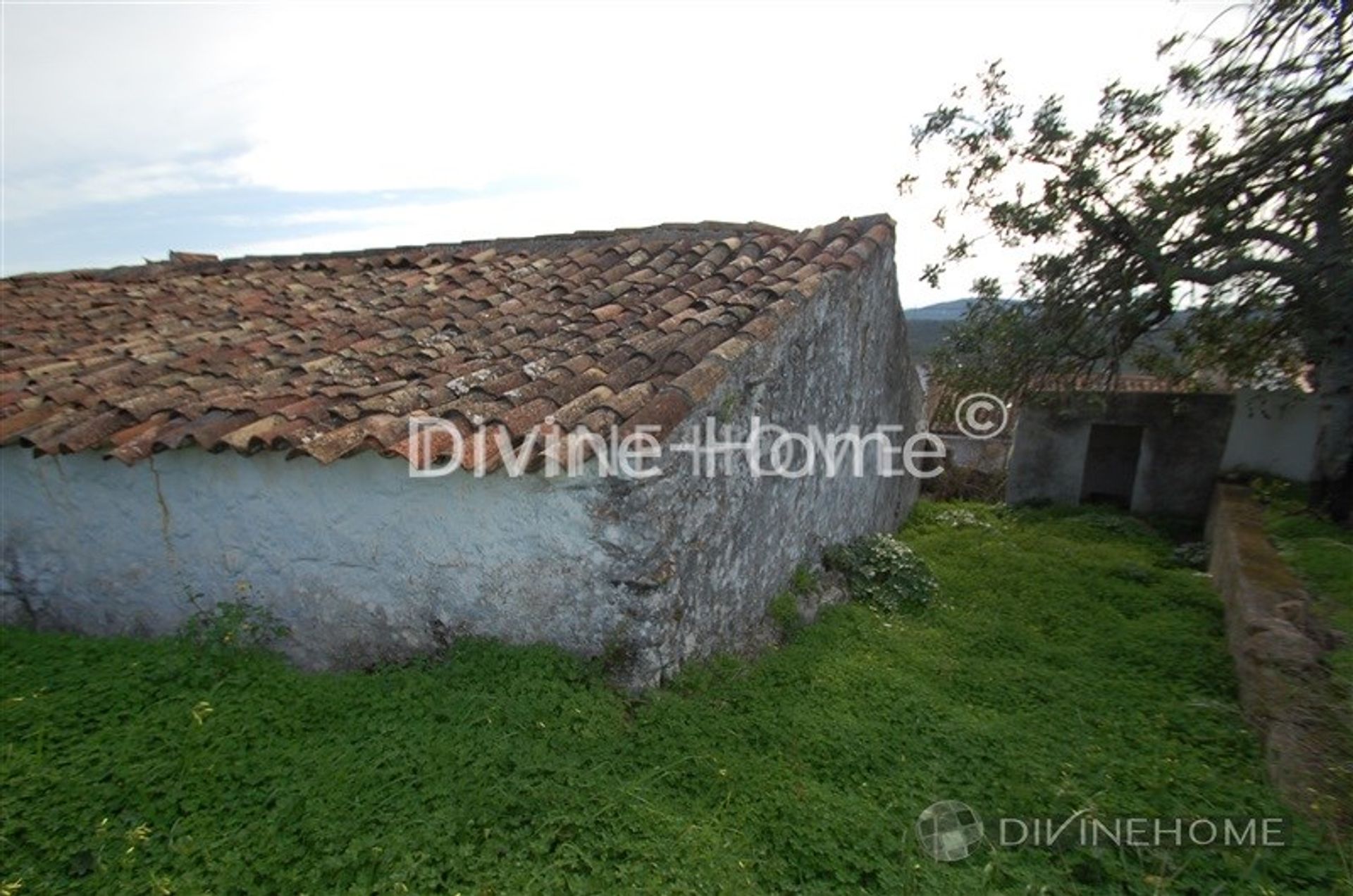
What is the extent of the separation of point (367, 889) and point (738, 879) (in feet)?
4.90

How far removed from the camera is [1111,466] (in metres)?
11.4

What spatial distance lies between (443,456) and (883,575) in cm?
449

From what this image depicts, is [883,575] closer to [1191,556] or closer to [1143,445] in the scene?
[1191,556]

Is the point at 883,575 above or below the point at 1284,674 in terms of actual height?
below

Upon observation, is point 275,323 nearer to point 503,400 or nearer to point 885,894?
point 503,400

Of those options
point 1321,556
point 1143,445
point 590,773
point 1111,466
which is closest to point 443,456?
point 590,773

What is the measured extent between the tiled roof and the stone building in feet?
0.09

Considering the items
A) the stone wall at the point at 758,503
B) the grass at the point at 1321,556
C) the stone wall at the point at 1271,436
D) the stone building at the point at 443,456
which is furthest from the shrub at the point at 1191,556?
the stone building at the point at 443,456

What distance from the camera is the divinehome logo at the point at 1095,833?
315 centimetres

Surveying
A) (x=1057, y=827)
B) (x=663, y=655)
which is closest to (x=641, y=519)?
(x=663, y=655)

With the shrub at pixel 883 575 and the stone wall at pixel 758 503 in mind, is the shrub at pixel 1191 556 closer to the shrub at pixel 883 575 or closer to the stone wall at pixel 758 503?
the shrub at pixel 883 575

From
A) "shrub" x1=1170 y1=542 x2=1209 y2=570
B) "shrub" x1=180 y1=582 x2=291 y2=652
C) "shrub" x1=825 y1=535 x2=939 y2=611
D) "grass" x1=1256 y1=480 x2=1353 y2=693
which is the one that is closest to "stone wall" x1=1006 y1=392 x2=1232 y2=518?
"grass" x1=1256 y1=480 x2=1353 y2=693

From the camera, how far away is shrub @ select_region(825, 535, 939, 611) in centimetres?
627

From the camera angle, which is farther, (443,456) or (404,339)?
(404,339)
